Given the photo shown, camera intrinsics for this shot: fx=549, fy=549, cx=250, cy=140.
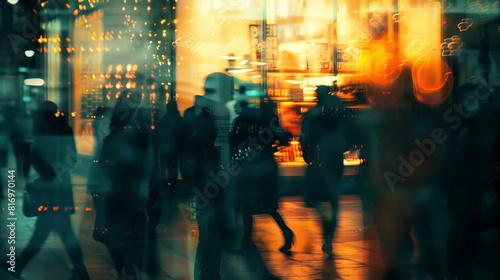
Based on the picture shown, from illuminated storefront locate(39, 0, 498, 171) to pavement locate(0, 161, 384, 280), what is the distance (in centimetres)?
109

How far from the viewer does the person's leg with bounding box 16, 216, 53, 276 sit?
5465 mm

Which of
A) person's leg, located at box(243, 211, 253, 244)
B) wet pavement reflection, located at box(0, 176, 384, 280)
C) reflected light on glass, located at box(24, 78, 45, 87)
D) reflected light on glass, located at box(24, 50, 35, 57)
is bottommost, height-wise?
wet pavement reflection, located at box(0, 176, 384, 280)

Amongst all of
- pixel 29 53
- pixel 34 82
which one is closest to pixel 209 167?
pixel 34 82

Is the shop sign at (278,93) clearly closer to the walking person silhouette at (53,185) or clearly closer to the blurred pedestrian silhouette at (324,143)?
the blurred pedestrian silhouette at (324,143)

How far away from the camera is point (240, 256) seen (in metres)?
6.38

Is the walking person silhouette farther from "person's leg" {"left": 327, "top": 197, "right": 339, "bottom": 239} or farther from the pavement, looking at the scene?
"person's leg" {"left": 327, "top": 197, "right": 339, "bottom": 239}

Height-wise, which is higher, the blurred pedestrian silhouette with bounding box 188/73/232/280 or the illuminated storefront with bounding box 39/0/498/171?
the illuminated storefront with bounding box 39/0/498/171

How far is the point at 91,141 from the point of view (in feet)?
21.5

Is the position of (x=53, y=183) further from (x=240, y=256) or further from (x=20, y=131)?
(x=240, y=256)

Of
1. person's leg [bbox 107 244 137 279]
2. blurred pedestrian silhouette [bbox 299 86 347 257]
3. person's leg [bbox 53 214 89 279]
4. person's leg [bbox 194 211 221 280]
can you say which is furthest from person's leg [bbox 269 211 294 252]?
person's leg [bbox 53 214 89 279]

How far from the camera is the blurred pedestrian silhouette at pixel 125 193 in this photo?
17.5ft

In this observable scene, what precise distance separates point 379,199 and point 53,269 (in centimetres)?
392

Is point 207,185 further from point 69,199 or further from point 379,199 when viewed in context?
point 379,199


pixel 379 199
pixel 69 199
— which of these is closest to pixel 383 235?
pixel 379 199
